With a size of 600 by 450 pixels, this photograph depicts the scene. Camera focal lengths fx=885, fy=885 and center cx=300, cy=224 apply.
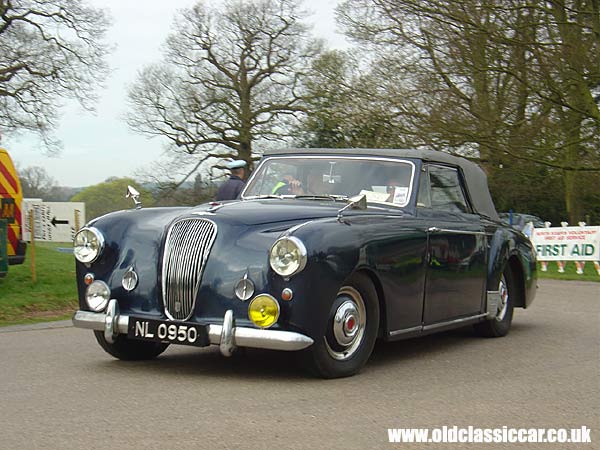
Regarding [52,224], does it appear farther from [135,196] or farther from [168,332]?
[168,332]

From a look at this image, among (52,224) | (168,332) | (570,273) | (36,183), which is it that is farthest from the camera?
(36,183)

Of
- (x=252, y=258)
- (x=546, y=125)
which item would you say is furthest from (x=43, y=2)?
(x=252, y=258)

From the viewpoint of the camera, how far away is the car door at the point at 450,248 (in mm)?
7227

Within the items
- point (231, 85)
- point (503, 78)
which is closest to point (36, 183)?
point (231, 85)

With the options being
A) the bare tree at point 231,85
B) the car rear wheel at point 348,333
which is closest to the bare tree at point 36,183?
the bare tree at point 231,85

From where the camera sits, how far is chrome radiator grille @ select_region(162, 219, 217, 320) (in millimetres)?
6016

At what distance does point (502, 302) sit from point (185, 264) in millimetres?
4007

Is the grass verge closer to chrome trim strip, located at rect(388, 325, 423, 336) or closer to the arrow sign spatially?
the arrow sign

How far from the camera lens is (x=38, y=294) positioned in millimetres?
12133

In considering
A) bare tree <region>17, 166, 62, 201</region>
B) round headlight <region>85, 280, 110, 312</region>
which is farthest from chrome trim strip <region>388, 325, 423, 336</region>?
bare tree <region>17, 166, 62, 201</region>

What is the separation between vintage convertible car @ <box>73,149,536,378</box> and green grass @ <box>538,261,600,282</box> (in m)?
12.3

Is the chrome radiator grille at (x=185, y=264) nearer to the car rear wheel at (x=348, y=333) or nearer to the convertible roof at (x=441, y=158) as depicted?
the car rear wheel at (x=348, y=333)

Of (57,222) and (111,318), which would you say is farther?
(57,222)

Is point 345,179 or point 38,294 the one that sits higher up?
point 345,179
